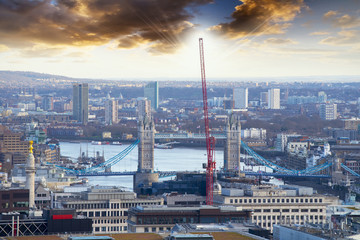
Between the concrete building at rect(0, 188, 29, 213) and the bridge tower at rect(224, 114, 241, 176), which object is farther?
the bridge tower at rect(224, 114, 241, 176)

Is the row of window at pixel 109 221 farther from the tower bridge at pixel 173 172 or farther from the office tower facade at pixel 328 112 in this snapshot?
the office tower facade at pixel 328 112

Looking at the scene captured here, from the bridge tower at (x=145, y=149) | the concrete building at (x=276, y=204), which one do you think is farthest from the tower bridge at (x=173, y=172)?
the concrete building at (x=276, y=204)

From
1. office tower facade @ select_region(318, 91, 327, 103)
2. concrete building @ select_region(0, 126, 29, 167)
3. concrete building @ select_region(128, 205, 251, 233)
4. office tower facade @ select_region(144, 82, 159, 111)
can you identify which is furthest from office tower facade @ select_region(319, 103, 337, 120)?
concrete building @ select_region(128, 205, 251, 233)

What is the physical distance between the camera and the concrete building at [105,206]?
2047 centimetres

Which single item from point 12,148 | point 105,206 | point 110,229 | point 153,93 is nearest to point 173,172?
point 12,148

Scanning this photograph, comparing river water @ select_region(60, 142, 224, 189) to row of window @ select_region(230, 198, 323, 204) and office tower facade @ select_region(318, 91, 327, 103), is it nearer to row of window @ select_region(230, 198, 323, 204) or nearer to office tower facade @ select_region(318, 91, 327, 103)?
row of window @ select_region(230, 198, 323, 204)

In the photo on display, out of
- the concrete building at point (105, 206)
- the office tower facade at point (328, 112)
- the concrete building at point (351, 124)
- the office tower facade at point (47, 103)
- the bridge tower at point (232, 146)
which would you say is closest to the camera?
the concrete building at point (105, 206)

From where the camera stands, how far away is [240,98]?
4055 inches

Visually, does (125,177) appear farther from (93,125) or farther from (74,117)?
(74,117)

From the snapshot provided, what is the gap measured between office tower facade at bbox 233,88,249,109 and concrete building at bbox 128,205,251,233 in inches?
3156

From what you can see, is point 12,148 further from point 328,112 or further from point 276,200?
point 328,112

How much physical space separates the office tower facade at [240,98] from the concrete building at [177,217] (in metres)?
80.2

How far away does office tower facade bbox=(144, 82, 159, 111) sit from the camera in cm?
10569

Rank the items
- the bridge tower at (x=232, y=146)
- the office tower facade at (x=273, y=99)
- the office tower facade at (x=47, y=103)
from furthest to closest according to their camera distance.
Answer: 1. the office tower facade at (x=47, y=103)
2. the office tower facade at (x=273, y=99)
3. the bridge tower at (x=232, y=146)
